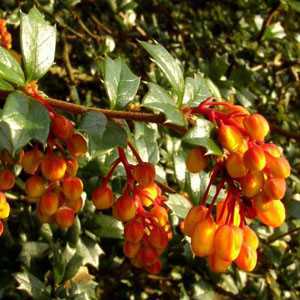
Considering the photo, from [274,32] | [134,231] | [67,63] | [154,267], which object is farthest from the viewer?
[274,32]

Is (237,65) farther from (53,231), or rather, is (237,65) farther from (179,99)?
(179,99)

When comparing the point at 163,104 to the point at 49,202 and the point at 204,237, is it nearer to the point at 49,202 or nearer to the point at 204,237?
the point at 204,237

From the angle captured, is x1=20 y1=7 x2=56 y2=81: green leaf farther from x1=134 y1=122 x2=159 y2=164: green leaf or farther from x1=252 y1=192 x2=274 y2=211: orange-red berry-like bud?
x1=252 y1=192 x2=274 y2=211: orange-red berry-like bud

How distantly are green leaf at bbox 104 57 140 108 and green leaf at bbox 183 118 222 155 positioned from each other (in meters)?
0.19

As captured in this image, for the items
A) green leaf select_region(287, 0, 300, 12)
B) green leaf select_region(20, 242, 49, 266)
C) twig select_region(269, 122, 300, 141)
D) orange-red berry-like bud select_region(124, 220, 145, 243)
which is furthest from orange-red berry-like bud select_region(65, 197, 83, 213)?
green leaf select_region(287, 0, 300, 12)

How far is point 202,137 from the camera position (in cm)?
106

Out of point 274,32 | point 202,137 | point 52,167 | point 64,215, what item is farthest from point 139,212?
point 274,32

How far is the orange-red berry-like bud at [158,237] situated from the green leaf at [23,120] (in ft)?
1.40

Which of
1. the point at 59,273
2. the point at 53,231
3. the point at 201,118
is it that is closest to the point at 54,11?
the point at 53,231

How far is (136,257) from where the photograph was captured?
1.45 m

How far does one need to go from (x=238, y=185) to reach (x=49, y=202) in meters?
0.38

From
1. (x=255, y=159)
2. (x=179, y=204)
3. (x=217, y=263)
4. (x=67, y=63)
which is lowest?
(x=67, y=63)

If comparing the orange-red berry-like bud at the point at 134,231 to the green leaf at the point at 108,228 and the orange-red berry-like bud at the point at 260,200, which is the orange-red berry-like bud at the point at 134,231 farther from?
the green leaf at the point at 108,228

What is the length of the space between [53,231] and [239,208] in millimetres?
780
